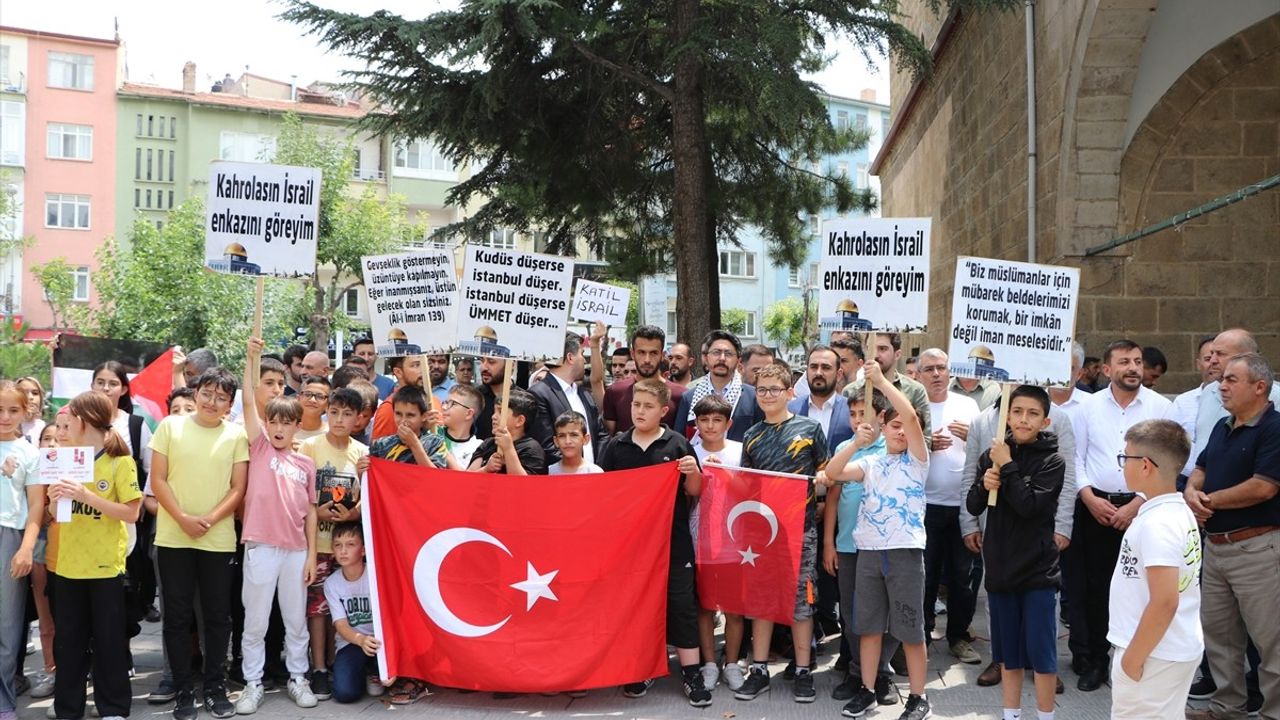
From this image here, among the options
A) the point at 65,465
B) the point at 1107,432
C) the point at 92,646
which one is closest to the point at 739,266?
the point at 1107,432

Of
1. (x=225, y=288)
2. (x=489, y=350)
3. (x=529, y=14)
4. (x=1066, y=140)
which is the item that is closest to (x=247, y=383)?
(x=489, y=350)

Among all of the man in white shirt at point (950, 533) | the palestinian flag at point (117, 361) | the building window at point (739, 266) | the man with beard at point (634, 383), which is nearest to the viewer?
the man in white shirt at point (950, 533)

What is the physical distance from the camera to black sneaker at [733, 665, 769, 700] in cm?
665

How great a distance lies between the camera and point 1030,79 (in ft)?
40.1

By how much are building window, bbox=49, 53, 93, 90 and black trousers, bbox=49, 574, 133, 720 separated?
57.0 meters

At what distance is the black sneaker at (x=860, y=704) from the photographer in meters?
6.34

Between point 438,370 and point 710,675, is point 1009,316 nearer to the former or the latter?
point 710,675

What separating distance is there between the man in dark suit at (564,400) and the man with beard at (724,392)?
0.65 m

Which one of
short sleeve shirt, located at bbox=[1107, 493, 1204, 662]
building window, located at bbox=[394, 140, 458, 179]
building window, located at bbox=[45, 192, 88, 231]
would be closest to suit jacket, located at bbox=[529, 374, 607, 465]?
short sleeve shirt, located at bbox=[1107, 493, 1204, 662]

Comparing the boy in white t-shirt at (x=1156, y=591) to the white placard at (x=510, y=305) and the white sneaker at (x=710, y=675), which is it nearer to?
the white sneaker at (x=710, y=675)

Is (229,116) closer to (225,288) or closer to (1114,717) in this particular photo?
(225,288)

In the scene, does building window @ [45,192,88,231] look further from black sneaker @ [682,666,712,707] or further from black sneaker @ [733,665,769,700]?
black sneaker @ [733,665,769,700]

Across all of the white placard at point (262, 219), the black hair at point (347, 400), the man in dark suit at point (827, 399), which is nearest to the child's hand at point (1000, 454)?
the man in dark suit at point (827, 399)

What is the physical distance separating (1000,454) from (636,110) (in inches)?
385
